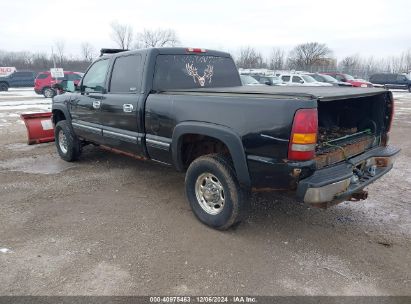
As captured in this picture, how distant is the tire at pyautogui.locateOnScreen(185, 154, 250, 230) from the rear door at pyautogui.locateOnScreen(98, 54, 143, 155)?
1.00 metres

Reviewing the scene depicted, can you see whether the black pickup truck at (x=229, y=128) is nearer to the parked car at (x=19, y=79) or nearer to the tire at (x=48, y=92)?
the tire at (x=48, y=92)

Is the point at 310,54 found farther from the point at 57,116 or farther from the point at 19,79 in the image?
the point at 57,116

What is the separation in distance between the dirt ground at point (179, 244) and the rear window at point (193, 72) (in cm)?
150

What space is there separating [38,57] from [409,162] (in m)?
68.8

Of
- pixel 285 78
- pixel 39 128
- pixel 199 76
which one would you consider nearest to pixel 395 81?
pixel 285 78

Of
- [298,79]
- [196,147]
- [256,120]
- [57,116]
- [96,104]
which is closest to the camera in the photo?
[256,120]

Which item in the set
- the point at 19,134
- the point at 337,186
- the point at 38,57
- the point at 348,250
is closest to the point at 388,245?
the point at 348,250

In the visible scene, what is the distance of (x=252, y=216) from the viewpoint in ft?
13.5

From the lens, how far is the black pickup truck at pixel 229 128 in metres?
2.93

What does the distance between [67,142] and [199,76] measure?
2.89 metres

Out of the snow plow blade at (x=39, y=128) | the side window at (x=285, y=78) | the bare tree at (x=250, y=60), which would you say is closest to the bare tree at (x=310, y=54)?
the bare tree at (x=250, y=60)

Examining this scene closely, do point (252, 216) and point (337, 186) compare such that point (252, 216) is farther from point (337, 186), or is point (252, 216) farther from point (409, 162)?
point (409, 162)

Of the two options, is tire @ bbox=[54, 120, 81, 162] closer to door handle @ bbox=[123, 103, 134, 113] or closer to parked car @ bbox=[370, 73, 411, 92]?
door handle @ bbox=[123, 103, 134, 113]

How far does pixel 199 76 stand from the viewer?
15.7 feet
